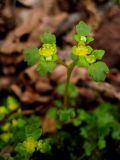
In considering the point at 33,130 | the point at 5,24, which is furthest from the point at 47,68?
the point at 5,24

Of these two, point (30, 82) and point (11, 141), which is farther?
point (30, 82)

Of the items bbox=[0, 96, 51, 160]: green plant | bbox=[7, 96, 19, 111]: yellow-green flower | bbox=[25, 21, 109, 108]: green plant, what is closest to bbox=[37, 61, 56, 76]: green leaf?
bbox=[25, 21, 109, 108]: green plant

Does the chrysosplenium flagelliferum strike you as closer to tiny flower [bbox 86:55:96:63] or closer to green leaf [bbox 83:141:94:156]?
tiny flower [bbox 86:55:96:63]

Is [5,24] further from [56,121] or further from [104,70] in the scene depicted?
[104,70]

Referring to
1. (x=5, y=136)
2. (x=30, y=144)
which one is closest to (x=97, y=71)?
(x=30, y=144)

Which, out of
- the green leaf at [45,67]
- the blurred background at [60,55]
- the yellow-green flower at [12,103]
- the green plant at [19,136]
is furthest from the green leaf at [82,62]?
the yellow-green flower at [12,103]

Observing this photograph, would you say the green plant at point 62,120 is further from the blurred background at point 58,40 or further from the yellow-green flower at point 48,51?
the blurred background at point 58,40

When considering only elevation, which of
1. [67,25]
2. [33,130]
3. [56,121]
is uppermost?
[67,25]
